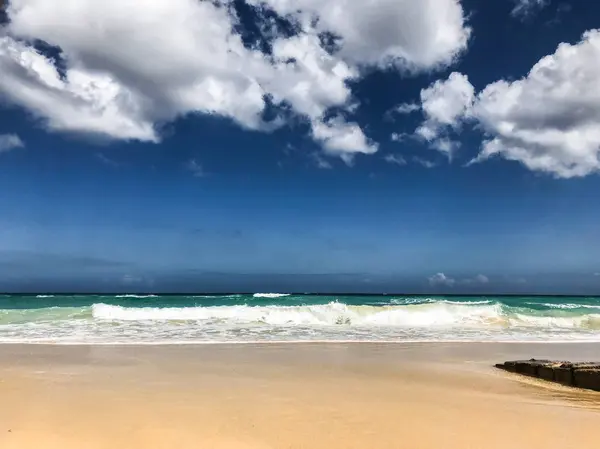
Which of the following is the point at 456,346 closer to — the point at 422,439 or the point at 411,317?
the point at 422,439

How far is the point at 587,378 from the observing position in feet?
23.6

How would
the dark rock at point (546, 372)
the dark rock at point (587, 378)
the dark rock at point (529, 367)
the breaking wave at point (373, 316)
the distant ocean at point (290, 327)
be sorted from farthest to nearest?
the breaking wave at point (373, 316), the distant ocean at point (290, 327), the dark rock at point (529, 367), the dark rock at point (546, 372), the dark rock at point (587, 378)

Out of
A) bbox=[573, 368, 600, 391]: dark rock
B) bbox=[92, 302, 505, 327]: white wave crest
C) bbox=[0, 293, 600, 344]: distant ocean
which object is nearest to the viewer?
bbox=[573, 368, 600, 391]: dark rock

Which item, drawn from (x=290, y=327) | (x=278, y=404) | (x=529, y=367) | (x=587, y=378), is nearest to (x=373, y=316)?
(x=290, y=327)

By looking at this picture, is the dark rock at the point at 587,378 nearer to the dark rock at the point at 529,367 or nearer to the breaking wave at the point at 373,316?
the dark rock at the point at 529,367

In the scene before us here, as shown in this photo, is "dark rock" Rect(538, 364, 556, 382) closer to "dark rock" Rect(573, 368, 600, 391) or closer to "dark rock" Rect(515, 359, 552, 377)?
"dark rock" Rect(515, 359, 552, 377)

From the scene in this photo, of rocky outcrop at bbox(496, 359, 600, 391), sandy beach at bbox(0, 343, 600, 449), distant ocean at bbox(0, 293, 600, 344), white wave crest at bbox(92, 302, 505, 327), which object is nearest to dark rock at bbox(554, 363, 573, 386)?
rocky outcrop at bbox(496, 359, 600, 391)

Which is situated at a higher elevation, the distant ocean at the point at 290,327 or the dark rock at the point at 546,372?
the distant ocean at the point at 290,327

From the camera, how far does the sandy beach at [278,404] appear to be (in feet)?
14.7

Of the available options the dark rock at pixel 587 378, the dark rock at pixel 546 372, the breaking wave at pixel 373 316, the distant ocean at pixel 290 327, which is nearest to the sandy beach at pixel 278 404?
the dark rock at pixel 587 378

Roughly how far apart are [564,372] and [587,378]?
0.43 m

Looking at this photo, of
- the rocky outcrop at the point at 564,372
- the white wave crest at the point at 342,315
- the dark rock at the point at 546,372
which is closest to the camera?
the rocky outcrop at the point at 564,372

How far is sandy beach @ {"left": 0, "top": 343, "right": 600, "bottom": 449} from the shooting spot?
14.7 feet

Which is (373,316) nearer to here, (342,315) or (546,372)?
(342,315)
